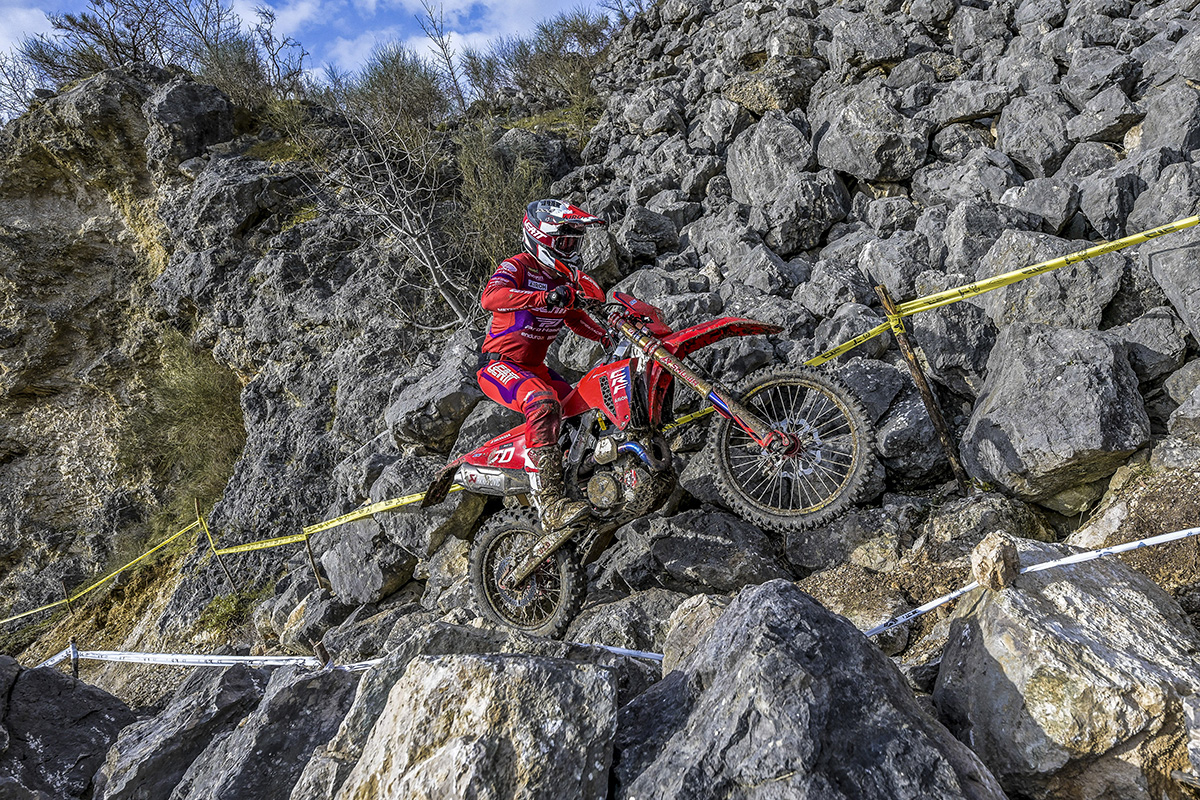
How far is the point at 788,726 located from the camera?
181 cm

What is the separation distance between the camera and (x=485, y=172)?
959 cm

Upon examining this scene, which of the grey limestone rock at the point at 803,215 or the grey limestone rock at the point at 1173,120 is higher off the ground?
the grey limestone rock at the point at 803,215

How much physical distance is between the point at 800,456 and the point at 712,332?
1010 millimetres

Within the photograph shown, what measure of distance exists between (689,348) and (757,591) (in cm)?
240

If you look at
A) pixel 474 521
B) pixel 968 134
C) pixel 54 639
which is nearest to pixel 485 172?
pixel 474 521

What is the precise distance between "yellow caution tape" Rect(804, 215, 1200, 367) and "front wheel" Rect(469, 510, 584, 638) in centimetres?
246

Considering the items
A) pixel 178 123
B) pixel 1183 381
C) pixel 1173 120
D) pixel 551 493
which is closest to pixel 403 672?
pixel 551 493

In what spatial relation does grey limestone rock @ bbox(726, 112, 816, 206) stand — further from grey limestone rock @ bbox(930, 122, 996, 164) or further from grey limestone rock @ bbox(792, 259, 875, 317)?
grey limestone rock @ bbox(792, 259, 875, 317)

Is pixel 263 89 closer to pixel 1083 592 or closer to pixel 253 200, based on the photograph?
pixel 253 200

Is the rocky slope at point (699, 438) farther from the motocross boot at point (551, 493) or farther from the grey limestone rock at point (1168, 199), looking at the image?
the motocross boot at point (551, 493)

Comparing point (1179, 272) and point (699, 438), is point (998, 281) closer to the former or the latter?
point (1179, 272)

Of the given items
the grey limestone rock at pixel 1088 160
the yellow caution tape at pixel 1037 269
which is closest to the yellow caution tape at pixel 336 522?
the yellow caution tape at pixel 1037 269

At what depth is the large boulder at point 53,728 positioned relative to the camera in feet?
11.3

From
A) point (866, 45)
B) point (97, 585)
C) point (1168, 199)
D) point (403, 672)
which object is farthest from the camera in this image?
point (97, 585)
